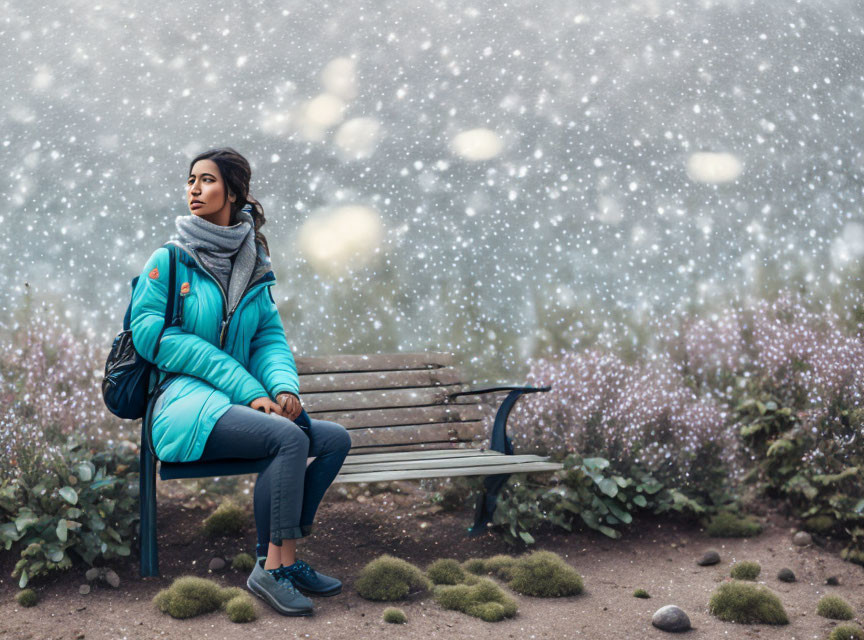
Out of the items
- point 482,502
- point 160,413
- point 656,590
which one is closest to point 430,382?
point 482,502

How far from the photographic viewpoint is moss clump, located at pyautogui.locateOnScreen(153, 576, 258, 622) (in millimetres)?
2805

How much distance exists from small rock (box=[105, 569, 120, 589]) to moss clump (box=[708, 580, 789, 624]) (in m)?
2.40

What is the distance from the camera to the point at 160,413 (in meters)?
2.77

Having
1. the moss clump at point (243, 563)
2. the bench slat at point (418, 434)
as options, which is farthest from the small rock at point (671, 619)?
the moss clump at point (243, 563)

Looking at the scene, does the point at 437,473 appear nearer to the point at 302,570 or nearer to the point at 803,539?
the point at 302,570

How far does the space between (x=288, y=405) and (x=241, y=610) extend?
29.0 inches

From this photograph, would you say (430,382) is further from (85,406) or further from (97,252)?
(97,252)

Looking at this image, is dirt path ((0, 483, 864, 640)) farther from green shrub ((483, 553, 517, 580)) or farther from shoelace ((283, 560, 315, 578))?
green shrub ((483, 553, 517, 580))

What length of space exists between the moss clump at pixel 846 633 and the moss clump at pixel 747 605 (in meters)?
0.21

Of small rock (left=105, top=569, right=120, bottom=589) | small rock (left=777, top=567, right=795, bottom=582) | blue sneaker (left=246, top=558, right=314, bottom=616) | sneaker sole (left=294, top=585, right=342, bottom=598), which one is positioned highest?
blue sneaker (left=246, top=558, right=314, bottom=616)

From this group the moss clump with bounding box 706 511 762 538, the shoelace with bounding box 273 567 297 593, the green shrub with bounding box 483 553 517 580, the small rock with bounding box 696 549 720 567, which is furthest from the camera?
the moss clump with bounding box 706 511 762 538

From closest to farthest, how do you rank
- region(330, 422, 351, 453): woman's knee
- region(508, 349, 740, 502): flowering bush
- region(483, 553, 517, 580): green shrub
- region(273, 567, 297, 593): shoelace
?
region(273, 567, 297, 593): shoelace, region(330, 422, 351, 453): woman's knee, region(483, 553, 517, 580): green shrub, region(508, 349, 740, 502): flowering bush

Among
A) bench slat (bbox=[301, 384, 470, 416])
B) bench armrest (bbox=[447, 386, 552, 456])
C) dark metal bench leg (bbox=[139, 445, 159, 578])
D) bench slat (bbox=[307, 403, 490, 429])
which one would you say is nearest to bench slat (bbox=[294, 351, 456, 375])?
bench slat (bbox=[301, 384, 470, 416])

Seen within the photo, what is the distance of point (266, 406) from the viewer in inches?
110
